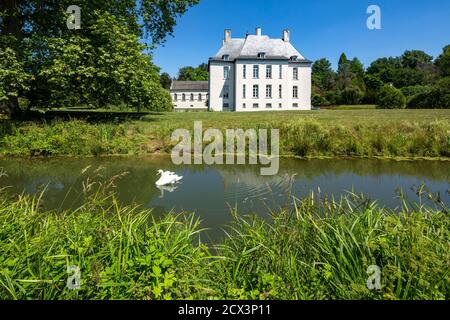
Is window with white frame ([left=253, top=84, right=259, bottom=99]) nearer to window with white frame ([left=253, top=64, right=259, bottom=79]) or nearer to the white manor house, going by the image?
the white manor house

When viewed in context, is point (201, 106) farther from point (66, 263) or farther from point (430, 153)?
point (66, 263)

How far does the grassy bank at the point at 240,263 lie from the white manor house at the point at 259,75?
4131 centimetres

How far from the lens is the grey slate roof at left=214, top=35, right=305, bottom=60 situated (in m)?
43.8

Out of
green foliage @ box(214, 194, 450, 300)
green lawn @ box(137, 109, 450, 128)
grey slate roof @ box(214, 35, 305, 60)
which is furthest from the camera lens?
grey slate roof @ box(214, 35, 305, 60)

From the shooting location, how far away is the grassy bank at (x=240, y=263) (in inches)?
99.0

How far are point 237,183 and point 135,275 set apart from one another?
544cm

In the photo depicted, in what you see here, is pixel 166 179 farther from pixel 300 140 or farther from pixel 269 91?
pixel 269 91

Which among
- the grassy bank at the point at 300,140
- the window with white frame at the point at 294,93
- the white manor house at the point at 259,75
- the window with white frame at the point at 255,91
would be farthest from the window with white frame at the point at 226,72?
the grassy bank at the point at 300,140

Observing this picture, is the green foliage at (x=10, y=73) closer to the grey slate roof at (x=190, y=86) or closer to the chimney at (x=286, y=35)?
the chimney at (x=286, y=35)

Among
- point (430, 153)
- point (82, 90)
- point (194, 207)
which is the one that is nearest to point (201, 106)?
point (82, 90)

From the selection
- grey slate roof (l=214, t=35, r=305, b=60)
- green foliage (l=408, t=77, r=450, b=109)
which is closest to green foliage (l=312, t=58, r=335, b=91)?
grey slate roof (l=214, t=35, r=305, b=60)

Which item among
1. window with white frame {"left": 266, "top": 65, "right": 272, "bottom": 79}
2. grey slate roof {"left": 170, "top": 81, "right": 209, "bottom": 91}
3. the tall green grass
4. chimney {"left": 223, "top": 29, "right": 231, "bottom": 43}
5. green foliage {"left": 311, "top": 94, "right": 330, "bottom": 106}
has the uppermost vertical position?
chimney {"left": 223, "top": 29, "right": 231, "bottom": 43}

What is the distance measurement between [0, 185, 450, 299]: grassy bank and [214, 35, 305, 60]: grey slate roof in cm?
4222
